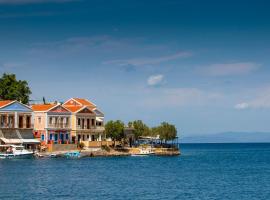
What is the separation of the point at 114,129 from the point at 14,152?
24.9 metres

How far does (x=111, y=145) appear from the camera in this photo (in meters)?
136

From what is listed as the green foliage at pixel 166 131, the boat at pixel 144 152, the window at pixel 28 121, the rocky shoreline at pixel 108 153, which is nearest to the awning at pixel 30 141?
the window at pixel 28 121

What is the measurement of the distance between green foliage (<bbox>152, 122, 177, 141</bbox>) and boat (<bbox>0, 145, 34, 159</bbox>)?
117ft

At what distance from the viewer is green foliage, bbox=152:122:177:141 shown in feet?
471

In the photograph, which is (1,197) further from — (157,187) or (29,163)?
(29,163)

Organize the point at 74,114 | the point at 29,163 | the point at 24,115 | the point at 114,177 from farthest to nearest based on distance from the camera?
the point at 74,114
the point at 24,115
the point at 29,163
the point at 114,177

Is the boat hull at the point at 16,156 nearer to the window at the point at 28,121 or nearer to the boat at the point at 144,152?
the window at the point at 28,121

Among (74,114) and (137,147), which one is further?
(137,147)

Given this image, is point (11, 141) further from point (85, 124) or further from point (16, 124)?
point (85, 124)

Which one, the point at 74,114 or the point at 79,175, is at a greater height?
the point at 74,114

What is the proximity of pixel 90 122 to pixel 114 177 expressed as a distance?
5769cm

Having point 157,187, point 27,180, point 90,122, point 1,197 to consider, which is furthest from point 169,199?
point 90,122

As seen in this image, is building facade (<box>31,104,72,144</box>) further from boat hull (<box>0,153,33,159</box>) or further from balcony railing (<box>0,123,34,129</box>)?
boat hull (<box>0,153,33,159</box>)

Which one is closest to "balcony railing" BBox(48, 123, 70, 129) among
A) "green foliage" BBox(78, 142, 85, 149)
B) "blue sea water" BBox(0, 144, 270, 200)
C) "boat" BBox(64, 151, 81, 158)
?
"green foliage" BBox(78, 142, 85, 149)
